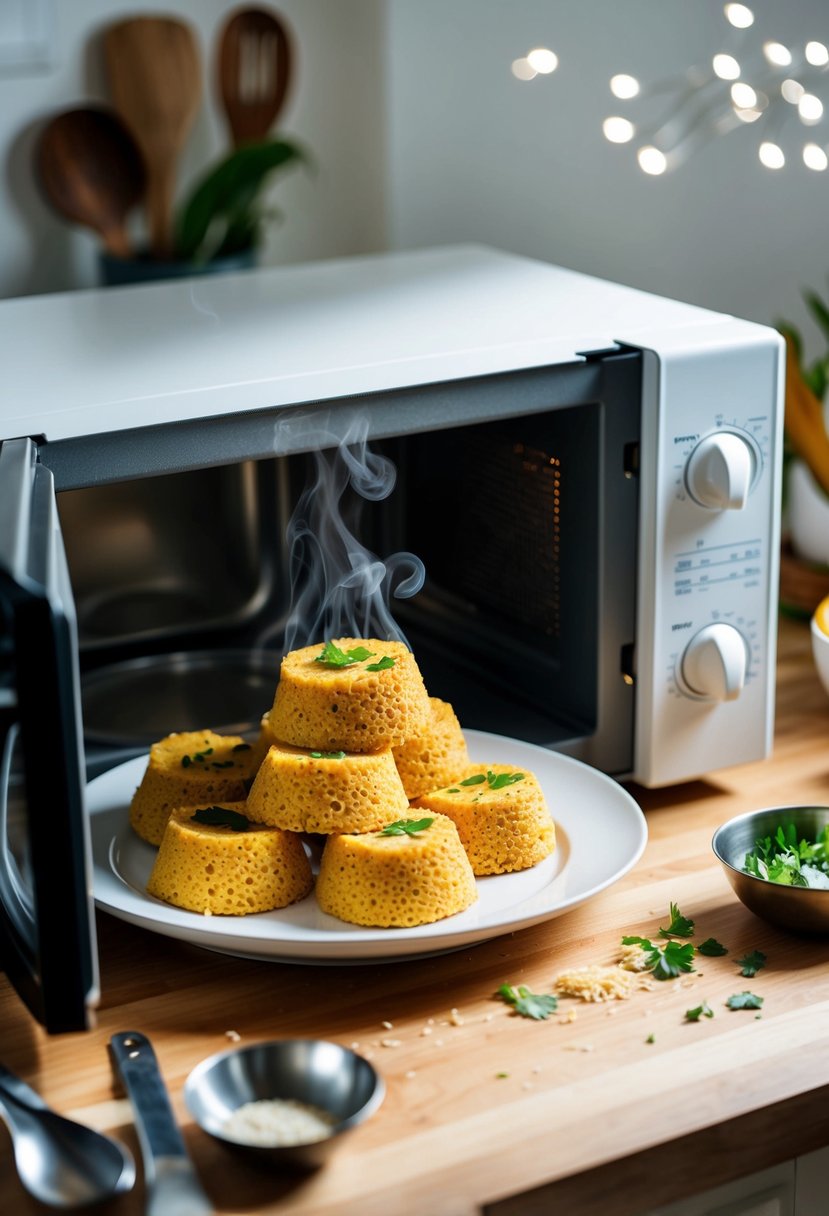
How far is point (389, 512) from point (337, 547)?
10 cm

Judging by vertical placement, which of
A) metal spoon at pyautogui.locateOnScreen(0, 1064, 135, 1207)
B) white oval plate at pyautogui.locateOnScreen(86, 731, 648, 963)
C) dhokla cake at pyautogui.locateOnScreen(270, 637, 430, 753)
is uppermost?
dhokla cake at pyautogui.locateOnScreen(270, 637, 430, 753)

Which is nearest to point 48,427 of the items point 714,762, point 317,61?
point 714,762

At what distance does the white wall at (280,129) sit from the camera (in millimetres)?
1702

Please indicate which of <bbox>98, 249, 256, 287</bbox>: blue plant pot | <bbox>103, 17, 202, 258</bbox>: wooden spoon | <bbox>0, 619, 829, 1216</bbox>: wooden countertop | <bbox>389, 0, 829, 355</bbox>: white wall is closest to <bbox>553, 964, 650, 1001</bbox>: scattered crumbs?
<bbox>0, 619, 829, 1216</bbox>: wooden countertop

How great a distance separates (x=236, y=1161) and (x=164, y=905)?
6.9 inches

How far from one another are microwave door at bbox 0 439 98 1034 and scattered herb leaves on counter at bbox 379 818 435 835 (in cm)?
21

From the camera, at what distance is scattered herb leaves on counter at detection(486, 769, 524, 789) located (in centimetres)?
85

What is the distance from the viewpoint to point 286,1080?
0.68 metres

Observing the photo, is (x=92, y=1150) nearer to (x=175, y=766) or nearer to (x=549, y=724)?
(x=175, y=766)

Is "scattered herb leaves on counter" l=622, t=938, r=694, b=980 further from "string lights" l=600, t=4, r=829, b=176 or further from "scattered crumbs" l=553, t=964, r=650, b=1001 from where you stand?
"string lights" l=600, t=4, r=829, b=176

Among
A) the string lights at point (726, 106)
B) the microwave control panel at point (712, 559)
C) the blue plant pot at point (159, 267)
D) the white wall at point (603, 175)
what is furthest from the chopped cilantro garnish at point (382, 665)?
the blue plant pot at point (159, 267)

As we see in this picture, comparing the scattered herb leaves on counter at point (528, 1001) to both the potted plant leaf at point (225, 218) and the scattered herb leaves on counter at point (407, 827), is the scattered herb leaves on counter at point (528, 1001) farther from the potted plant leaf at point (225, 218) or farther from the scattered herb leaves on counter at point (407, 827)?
the potted plant leaf at point (225, 218)

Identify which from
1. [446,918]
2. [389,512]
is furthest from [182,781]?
[389,512]

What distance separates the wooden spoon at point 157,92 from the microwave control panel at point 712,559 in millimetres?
962
